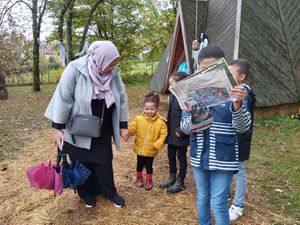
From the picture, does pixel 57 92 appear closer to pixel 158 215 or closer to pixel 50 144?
pixel 158 215

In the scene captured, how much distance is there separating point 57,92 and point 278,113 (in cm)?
619

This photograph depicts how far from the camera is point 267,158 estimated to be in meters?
5.36

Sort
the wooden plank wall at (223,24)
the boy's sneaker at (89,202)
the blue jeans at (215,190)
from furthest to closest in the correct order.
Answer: the wooden plank wall at (223,24), the boy's sneaker at (89,202), the blue jeans at (215,190)

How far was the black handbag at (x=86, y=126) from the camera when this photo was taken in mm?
3160

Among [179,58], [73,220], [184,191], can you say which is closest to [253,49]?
[179,58]

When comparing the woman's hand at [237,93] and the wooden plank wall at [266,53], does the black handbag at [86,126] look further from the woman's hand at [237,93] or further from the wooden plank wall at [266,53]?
the wooden plank wall at [266,53]

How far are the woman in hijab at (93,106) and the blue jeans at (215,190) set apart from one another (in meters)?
1.11

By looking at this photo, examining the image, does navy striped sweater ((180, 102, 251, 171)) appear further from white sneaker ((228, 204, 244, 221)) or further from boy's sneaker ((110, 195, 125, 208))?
boy's sneaker ((110, 195, 125, 208))

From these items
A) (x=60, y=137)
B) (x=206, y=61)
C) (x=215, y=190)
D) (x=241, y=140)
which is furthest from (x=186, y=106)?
(x=60, y=137)

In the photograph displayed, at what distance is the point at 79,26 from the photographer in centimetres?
2025

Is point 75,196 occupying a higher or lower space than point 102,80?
lower

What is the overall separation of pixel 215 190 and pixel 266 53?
6.05 m

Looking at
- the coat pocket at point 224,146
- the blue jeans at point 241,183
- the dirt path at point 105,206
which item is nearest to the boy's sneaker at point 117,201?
the dirt path at point 105,206

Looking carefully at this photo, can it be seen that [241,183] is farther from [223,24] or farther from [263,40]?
[223,24]
